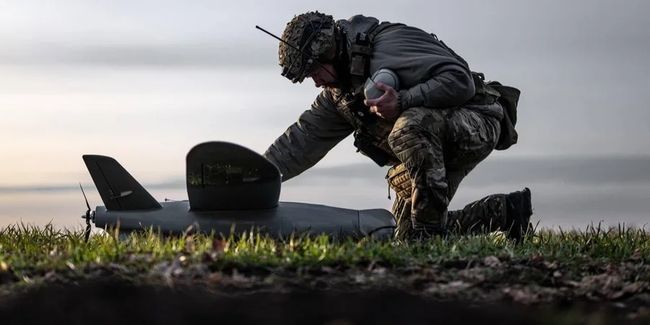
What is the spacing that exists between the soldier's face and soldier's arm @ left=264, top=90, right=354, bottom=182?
0.73m

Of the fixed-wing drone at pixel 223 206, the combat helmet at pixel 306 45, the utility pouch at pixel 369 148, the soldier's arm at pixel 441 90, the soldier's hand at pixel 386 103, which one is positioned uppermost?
the combat helmet at pixel 306 45

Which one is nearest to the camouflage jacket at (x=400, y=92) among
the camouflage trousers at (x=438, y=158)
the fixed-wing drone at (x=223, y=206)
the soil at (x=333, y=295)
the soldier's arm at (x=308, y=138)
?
the soldier's arm at (x=308, y=138)

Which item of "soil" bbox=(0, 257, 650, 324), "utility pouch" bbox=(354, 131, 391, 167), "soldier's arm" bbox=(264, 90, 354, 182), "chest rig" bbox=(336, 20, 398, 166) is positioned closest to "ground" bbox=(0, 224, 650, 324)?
"soil" bbox=(0, 257, 650, 324)

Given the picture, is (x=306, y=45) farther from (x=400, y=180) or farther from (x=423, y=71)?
(x=400, y=180)

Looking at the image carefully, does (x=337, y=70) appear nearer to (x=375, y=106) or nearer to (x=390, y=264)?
(x=375, y=106)

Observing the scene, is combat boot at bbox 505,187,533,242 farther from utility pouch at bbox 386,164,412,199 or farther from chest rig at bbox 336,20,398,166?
chest rig at bbox 336,20,398,166

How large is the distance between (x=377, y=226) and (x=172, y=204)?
1.91 meters

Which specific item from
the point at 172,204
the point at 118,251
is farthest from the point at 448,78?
the point at 118,251

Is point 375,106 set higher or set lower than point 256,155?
higher

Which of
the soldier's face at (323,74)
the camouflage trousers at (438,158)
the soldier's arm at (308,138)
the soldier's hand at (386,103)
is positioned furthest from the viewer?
the soldier's arm at (308,138)

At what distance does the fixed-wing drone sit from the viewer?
9734 millimetres

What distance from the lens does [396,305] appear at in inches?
219

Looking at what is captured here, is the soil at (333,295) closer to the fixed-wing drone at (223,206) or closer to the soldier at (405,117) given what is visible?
the fixed-wing drone at (223,206)

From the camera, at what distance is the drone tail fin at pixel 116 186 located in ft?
33.5
